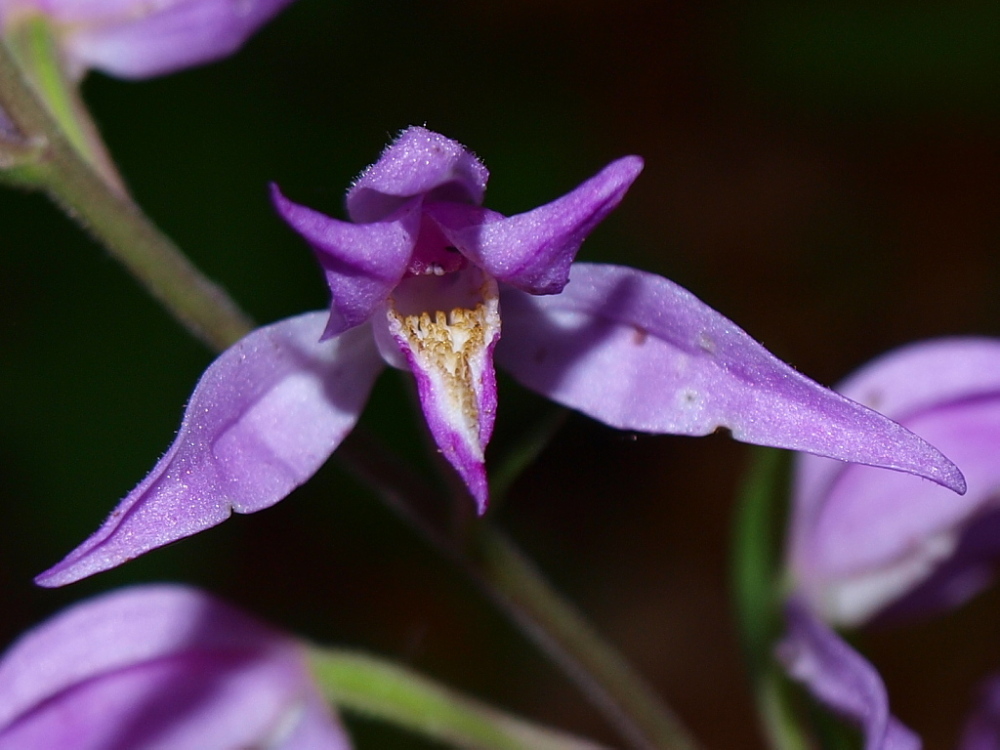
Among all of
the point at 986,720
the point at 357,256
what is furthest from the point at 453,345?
the point at 986,720

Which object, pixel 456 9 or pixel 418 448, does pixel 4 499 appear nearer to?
pixel 418 448

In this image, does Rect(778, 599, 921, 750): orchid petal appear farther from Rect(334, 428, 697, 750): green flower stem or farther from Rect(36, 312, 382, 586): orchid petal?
Rect(36, 312, 382, 586): orchid petal

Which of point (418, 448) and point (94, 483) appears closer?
point (94, 483)

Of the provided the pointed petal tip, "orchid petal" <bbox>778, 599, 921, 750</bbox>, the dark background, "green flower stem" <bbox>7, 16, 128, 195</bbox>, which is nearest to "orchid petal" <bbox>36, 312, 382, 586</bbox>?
"green flower stem" <bbox>7, 16, 128, 195</bbox>

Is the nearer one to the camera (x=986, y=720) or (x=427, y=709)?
(x=427, y=709)

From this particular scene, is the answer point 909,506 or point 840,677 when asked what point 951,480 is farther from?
point 909,506

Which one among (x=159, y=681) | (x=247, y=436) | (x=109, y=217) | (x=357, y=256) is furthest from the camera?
(x=159, y=681)

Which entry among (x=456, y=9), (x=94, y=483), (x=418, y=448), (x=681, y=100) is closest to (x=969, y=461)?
(x=418, y=448)
